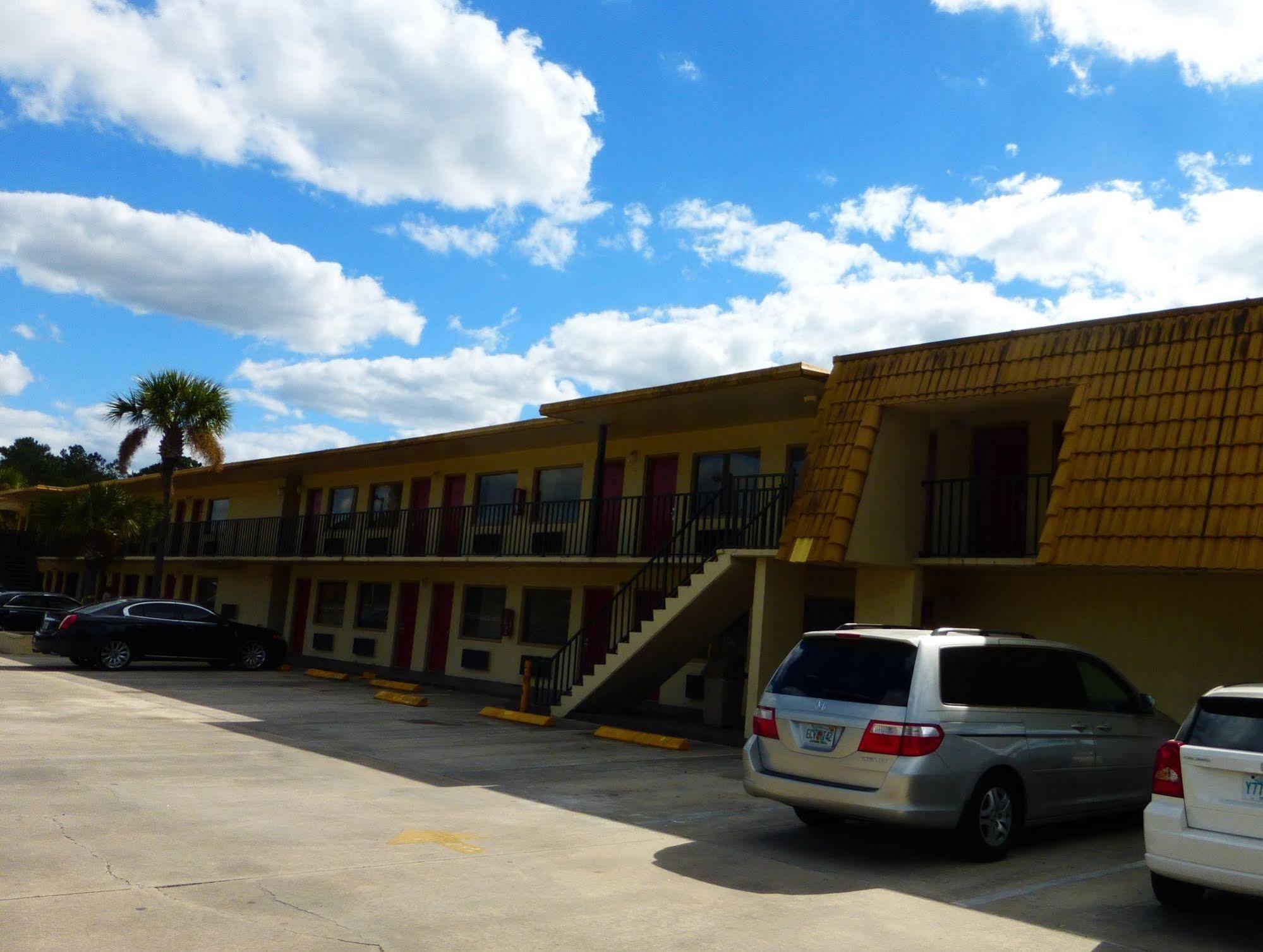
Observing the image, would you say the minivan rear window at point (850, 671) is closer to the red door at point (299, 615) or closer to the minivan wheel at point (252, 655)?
the minivan wheel at point (252, 655)

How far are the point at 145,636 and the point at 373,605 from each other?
20.6 ft

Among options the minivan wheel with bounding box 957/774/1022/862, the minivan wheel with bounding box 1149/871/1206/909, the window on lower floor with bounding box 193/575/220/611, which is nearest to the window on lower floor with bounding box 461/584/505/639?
the window on lower floor with bounding box 193/575/220/611

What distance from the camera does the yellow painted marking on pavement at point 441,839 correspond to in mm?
7762

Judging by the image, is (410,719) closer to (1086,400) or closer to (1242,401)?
(1086,400)

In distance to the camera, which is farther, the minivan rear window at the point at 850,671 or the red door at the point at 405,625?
the red door at the point at 405,625

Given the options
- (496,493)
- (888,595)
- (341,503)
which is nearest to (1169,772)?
(888,595)

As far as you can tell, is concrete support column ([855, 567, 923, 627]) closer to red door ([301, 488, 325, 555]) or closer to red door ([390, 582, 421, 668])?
red door ([390, 582, 421, 668])

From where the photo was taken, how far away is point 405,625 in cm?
2678

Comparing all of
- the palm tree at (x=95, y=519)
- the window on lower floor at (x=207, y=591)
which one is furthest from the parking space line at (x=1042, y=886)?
the palm tree at (x=95, y=519)

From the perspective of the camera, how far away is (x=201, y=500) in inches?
1521

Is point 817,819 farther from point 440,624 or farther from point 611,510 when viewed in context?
point 440,624

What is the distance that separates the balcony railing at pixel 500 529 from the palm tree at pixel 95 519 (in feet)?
4.55

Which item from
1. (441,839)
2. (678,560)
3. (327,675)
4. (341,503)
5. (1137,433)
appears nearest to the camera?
(441,839)

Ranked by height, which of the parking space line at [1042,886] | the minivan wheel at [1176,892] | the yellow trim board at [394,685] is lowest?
the yellow trim board at [394,685]
